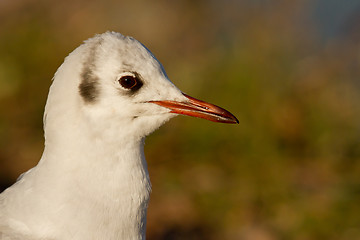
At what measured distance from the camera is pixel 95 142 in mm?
2350

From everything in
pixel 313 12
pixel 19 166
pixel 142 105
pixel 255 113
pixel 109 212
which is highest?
pixel 313 12

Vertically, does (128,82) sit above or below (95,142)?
above

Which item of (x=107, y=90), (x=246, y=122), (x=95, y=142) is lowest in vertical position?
(x=95, y=142)

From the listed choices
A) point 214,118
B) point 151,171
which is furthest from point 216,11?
point 214,118

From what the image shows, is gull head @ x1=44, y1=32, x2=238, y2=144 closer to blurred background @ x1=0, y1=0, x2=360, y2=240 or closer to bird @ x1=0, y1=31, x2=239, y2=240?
bird @ x1=0, y1=31, x2=239, y2=240

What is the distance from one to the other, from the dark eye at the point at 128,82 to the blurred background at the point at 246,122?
2.54 metres

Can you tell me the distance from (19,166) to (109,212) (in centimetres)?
310

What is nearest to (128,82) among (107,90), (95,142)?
(107,90)

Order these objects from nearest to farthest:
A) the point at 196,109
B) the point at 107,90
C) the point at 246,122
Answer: the point at 107,90 < the point at 196,109 < the point at 246,122

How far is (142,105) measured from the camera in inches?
94.4

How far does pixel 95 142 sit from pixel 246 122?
314 centimetres

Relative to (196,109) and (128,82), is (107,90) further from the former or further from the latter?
(196,109)

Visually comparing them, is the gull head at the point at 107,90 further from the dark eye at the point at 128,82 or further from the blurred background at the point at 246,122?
the blurred background at the point at 246,122

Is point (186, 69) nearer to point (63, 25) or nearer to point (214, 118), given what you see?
point (63, 25)
